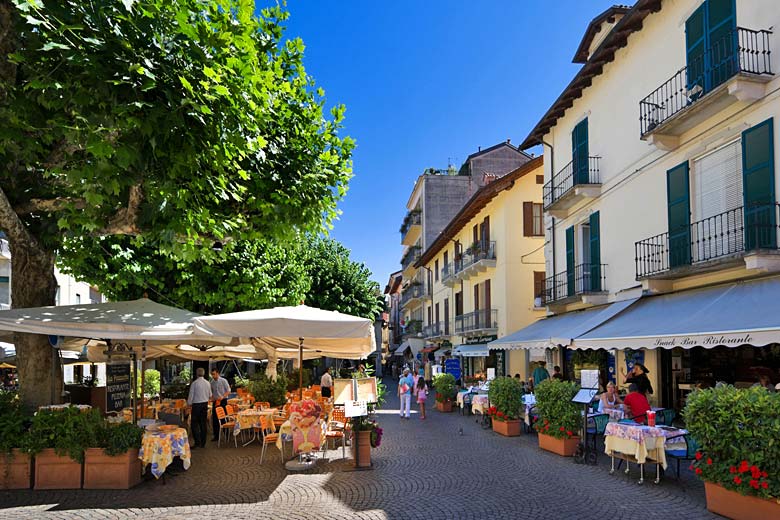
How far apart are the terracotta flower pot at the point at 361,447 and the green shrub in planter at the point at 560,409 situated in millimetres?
3640

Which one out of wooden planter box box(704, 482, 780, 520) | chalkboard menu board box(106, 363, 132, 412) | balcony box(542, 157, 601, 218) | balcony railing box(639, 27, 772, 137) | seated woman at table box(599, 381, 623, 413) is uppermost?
balcony railing box(639, 27, 772, 137)

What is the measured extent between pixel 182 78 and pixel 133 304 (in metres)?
4.88

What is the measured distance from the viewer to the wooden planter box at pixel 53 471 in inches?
345

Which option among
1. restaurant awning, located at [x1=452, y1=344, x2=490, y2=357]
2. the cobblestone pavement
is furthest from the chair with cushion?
restaurant awning, located at [x1=452, y1=344, x2=490, y2=357]

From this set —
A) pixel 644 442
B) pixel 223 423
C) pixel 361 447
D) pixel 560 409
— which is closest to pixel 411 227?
pixel 223 423

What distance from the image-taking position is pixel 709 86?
40.0 ft

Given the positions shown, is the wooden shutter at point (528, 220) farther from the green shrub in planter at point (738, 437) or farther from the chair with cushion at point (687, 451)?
the green shrub in planter at point (738, 437)

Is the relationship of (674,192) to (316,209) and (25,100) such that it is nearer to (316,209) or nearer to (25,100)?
(316,209)

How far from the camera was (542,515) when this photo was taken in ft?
25.1

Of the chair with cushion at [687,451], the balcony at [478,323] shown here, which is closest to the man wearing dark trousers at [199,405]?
the chair with cushion at [687,451]

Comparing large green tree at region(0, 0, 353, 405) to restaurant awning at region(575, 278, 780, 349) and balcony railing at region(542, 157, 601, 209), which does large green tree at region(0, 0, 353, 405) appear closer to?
restaurant awning at region(575, 278, 780, 349)

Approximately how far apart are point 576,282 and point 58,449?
49.2 feet

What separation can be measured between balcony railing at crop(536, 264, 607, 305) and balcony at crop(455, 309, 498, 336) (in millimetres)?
5960

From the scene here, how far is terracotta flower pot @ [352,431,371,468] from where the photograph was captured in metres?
10.6
